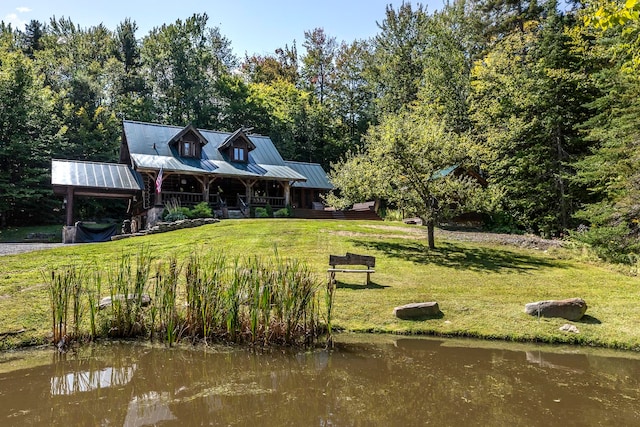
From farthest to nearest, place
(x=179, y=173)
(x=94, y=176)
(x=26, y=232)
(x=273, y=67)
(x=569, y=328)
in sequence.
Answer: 1. (x=273, y=67)
2. (x=26, y=232)
3. (x=94, y=176)
4. (x=179, y=173)
5. (x=569, y=328)

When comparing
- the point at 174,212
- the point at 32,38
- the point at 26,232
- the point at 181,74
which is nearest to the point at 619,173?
the point at 174,212

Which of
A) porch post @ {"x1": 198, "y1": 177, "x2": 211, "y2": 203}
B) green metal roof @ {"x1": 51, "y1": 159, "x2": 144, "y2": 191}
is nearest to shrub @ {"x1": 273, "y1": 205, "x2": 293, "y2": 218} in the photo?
porch post @ {"x1": 198, "y1": 177, "x2": 211, "y2": 203}

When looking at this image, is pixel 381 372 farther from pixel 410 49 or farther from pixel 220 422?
pixel 410 49

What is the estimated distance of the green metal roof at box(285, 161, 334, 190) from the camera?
108 feet

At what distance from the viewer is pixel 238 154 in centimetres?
2964

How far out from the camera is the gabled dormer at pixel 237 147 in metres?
29.3

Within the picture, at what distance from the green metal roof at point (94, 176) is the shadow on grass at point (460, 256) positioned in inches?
676

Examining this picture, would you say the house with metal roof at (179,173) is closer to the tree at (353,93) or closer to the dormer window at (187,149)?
the dormer window at (187,149)

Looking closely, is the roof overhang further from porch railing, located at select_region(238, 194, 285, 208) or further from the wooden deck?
the wooden deck

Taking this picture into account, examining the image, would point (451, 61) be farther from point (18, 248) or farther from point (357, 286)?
point (18, 248)

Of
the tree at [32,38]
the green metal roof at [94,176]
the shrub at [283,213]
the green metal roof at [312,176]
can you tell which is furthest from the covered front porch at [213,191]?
the tree at [32,38]

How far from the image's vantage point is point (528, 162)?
21.9 meters

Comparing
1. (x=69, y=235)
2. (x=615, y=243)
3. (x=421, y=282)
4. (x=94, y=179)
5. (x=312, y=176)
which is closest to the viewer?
(x=421, y=282)

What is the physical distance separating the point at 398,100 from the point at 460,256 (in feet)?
91.8
